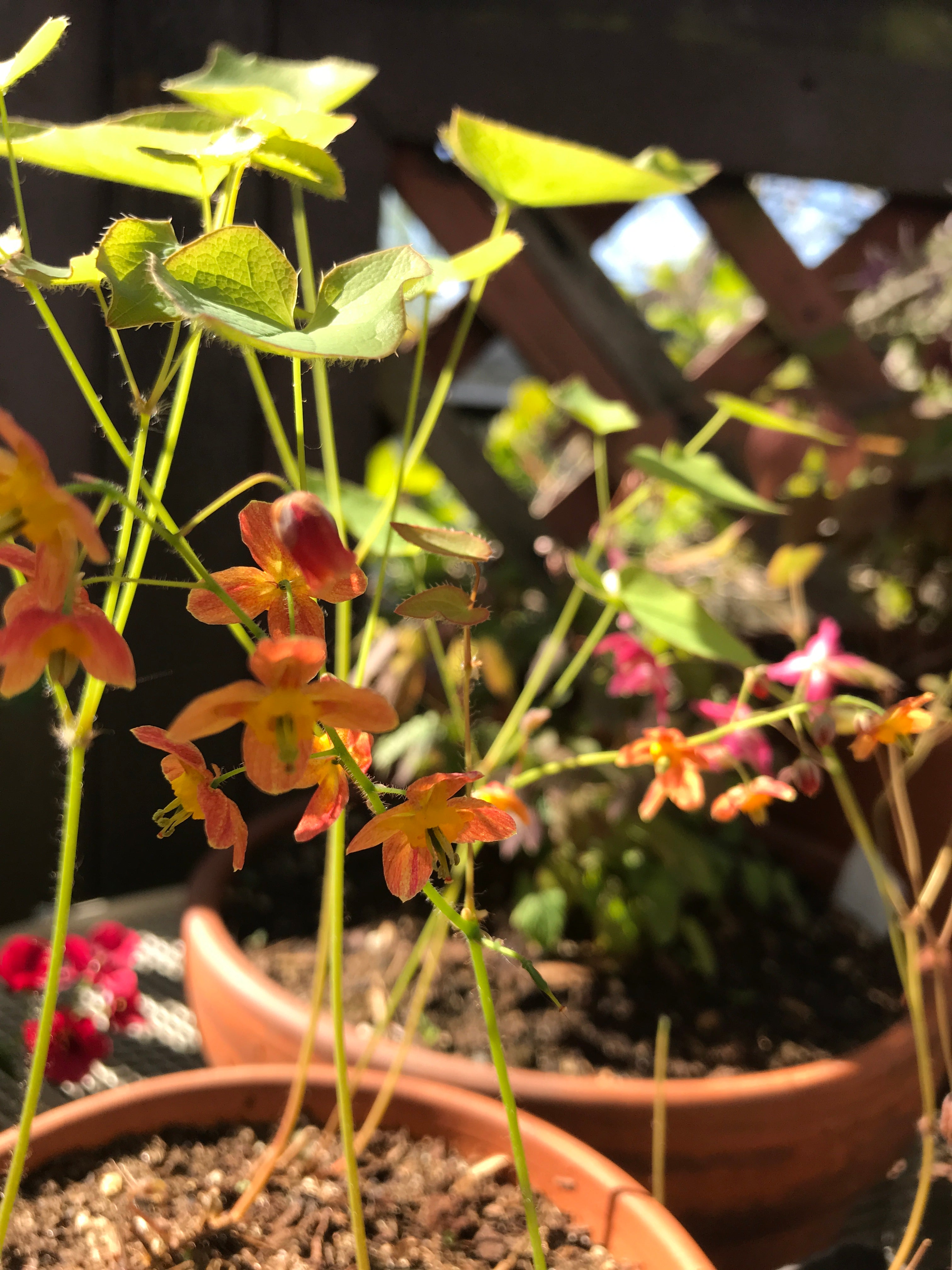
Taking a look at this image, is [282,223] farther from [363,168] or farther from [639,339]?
[639,339]

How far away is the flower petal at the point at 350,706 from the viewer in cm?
23

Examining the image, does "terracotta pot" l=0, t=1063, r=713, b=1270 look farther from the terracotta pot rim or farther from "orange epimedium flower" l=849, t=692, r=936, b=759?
"orange epimedium flower" l=849, t=692, r=936, b=759

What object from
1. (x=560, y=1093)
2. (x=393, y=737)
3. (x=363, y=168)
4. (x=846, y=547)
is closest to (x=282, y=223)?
(x=363, y=168)

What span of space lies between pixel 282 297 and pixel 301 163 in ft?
0.25

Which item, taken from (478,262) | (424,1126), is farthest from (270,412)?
(424,1126)

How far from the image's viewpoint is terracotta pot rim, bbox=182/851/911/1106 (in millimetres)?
567

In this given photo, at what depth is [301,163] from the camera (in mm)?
300

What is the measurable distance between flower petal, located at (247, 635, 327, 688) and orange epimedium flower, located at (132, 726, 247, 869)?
0.07m

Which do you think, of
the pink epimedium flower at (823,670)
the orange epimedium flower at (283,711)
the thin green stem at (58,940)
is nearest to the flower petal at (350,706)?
the orange epimedium flower at (283,711)

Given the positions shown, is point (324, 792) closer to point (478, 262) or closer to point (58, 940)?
point (58, 940)

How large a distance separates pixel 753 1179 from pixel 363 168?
96cm

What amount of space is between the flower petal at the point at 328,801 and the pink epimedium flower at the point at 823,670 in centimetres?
29

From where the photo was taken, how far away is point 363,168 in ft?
3.10

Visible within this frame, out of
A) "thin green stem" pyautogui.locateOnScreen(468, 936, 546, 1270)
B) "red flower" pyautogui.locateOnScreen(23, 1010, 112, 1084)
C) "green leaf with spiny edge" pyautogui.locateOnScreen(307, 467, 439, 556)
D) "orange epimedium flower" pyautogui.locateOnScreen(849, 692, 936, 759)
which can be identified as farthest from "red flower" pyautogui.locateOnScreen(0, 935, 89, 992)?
"orange epimedium flower" pyautogui.locateOnScreen(849, 692, 936, 759)
